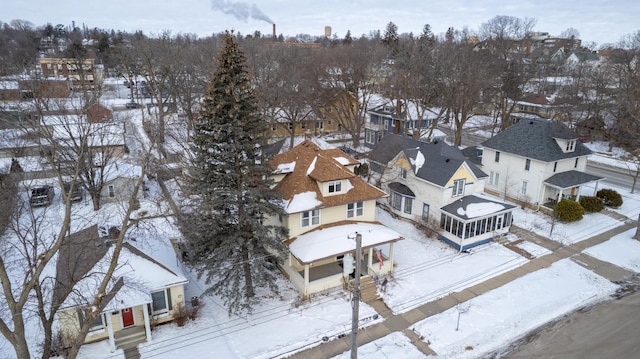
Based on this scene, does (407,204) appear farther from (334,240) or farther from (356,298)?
(356,298)

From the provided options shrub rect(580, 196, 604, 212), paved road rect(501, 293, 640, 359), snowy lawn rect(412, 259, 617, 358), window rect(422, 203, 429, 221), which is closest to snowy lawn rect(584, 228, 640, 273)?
snowy lawn rect(412, 259, 617, 358)

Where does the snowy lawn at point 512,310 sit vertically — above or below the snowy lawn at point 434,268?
below

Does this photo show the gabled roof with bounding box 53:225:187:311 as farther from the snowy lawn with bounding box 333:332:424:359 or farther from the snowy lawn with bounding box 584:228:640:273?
the snowy lawn with bounding box 584:228:640:273

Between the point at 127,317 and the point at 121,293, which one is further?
the point at 127,317

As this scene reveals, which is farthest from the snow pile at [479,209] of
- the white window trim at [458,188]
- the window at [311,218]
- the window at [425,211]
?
the window at [311,218]

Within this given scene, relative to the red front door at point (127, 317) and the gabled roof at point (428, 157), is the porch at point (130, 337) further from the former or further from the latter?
the gabled roof at point (428, 157)

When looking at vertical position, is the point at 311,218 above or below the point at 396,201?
above

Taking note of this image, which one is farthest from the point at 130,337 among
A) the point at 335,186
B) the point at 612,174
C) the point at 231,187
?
the point at 612,174
